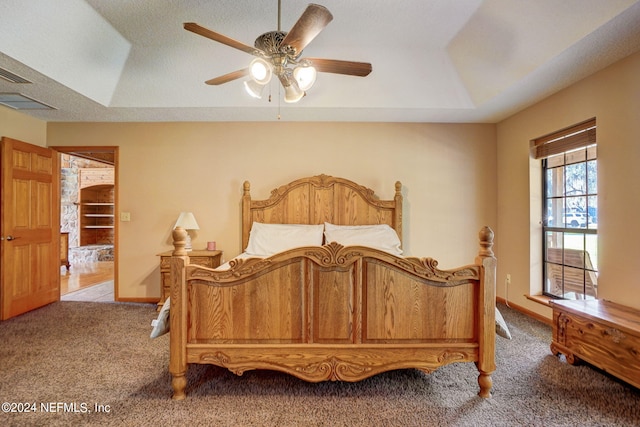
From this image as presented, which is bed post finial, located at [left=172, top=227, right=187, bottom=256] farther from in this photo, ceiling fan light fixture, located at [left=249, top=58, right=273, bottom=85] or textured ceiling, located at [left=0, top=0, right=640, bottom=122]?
textured ceiling, located at [left=0, top=0, right=640, bottom=122]

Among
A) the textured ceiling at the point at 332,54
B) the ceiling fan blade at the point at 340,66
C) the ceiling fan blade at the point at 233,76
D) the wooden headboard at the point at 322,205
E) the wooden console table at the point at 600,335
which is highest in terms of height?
the textured ceiling at the point at 332,54

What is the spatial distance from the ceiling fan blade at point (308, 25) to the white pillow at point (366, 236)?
1901mm

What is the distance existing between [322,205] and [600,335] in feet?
8.54

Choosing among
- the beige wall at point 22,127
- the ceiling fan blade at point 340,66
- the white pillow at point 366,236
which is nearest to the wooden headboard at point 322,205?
the white pillow at point 366,236

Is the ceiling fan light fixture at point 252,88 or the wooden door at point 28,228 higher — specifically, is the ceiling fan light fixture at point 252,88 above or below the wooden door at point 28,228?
above

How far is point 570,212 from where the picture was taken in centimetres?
289

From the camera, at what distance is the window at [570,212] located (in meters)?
2.64

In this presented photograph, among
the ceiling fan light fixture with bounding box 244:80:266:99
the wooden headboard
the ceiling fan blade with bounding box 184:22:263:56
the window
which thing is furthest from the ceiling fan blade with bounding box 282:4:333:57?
the window

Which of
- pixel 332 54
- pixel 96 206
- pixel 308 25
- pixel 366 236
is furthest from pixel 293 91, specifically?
pixel 96 206

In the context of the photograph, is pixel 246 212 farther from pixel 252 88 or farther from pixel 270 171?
pixel 252 88

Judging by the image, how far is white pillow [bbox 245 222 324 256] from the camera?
Answer: 3.10m

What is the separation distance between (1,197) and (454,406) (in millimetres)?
4551

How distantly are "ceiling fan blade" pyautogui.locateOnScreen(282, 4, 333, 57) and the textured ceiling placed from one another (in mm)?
797

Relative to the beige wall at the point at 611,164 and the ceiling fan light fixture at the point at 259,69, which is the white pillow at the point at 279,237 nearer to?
the ceiling fan light fixture at the point at 259,69
